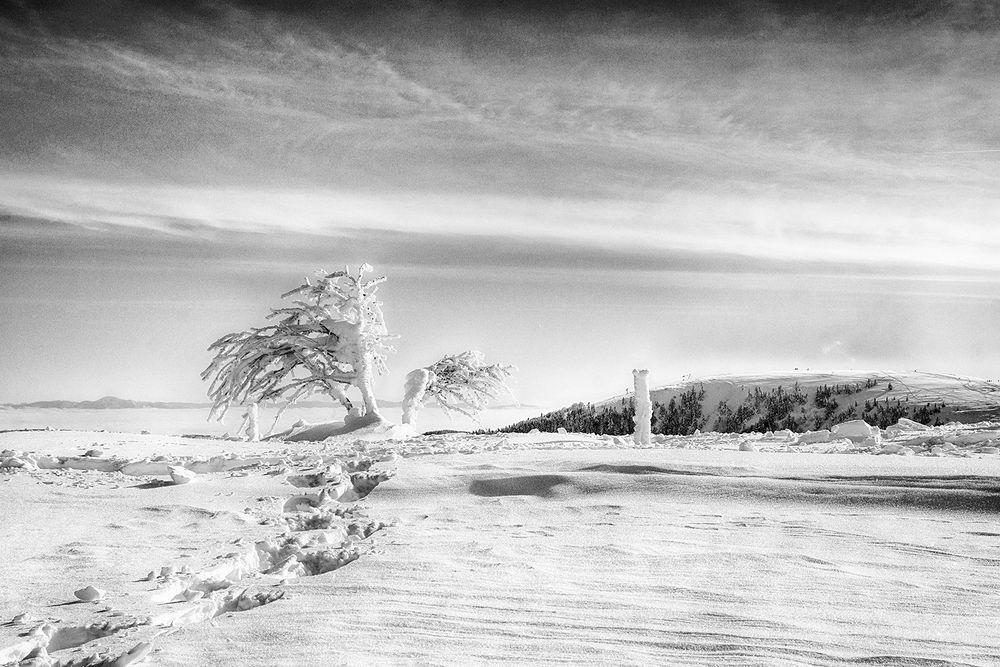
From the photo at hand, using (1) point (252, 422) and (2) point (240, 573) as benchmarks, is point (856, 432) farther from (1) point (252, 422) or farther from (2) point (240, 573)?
(1) point (252, 422)

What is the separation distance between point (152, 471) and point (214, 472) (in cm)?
53

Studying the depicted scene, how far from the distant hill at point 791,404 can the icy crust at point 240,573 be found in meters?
20.0

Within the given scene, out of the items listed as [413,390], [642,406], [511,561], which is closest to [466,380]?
[413,390]

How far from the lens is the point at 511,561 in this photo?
11.2 ft

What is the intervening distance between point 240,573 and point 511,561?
1271 mm

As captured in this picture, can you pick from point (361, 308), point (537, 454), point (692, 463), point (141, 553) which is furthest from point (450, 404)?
point (141, 553)

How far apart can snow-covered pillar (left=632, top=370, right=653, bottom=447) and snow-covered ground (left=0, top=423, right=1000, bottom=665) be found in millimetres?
3119

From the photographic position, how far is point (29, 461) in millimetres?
6438

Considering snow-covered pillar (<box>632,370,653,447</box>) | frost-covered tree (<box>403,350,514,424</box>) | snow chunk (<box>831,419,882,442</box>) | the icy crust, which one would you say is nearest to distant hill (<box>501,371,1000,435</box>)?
frost-covered tree (<box>403,350,514,424</box>)

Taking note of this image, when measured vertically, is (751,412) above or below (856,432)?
above

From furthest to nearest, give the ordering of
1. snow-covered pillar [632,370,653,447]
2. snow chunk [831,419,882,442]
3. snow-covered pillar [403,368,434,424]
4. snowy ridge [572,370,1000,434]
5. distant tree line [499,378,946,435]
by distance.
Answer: distant tree line [499,378,946,435] < snowy ridge [572,370,1000,434] < snow-covered pillar [403,368,434,424] < snow-covered pillar [632,370,653,447] < snow chunk [831,419,882,442]

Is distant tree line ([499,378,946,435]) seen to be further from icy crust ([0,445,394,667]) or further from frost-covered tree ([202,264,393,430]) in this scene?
icy crust ([0,445,394,667])

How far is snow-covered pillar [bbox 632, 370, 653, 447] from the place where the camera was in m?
9.58

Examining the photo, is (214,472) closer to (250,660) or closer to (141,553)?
(141,553)
